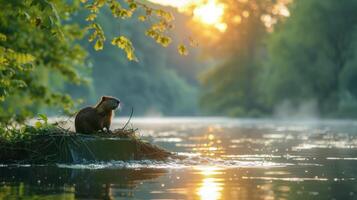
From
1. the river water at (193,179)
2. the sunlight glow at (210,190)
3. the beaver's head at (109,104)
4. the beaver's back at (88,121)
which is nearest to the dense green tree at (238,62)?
the river water at (193,179)

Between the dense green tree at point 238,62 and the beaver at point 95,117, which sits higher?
the dense green tree at point 238,62

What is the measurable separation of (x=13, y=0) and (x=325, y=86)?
204 ft

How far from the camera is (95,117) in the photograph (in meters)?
20.1

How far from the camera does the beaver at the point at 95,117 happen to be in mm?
20078

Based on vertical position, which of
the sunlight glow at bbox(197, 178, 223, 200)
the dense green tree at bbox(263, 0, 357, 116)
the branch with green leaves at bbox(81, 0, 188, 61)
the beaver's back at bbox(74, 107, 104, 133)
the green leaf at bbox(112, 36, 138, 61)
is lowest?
the sunlight glow at bbox(197, 178, 223, 200)

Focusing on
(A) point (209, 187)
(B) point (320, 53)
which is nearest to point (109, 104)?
(A) point (209, 187)

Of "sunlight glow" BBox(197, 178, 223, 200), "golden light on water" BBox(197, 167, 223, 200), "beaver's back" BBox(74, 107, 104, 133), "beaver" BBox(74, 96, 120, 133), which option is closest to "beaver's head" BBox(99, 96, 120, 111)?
"beaver" BBox(74, 96, 120, 133)

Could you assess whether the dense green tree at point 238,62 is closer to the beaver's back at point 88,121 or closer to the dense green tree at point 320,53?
the dense green tree at point 320,53

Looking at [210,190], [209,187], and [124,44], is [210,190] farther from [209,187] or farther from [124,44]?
[124,44]

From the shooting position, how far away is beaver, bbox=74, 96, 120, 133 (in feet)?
65.9

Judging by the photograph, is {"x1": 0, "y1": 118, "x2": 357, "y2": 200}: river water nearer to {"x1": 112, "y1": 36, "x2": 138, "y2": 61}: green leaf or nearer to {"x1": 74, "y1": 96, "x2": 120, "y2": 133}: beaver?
{"x1": 74, "y1": 96, "x2": 120, "y2": 133}: beaver

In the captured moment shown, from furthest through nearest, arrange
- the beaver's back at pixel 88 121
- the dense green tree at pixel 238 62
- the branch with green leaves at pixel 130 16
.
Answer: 1. the dense green tree at pixel 238 62
2. the beaver's back at pixel 88 121
3. the branch with green leaves at pixel 130 16

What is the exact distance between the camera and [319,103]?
81.4 metres

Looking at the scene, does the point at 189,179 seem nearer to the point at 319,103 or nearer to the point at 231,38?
the point at 319,103
